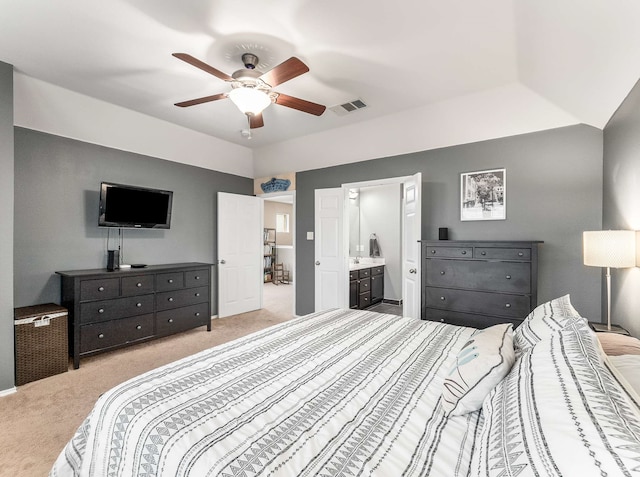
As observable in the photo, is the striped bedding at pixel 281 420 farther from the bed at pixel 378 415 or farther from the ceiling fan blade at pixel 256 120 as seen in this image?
the ceiling fan blade at pixel 256 120

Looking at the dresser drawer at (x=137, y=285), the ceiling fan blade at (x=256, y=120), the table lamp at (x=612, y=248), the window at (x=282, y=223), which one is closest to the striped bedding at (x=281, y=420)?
the table lamp at (x=612, y=248)

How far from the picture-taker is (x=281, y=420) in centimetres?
113

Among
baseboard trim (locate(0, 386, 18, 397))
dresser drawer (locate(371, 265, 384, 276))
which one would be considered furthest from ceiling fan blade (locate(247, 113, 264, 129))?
dresser drawer (locate(371, 265, 384, 276))

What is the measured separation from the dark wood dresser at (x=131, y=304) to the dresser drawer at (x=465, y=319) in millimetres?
2986

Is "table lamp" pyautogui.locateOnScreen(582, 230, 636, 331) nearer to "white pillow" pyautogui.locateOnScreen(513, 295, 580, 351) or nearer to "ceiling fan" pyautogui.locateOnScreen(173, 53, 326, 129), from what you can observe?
"white pillow" pyautogui.locateOnScreen(513, 295, 580, 351)

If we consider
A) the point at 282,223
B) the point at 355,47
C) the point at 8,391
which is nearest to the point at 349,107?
the point at 355,47

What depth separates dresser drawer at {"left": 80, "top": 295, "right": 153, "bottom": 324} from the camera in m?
3.18

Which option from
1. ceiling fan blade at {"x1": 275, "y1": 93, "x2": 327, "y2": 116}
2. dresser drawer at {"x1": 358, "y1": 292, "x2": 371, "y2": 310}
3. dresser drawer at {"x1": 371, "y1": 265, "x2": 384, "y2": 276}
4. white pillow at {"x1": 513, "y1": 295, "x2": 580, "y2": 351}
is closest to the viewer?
white pillow at {"x1": 513, "y1": 295, "x2": 580, "y2": 351}

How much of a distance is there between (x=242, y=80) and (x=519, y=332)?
2.50 meters

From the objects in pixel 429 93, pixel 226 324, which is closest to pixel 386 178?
Result: pixel 429 93

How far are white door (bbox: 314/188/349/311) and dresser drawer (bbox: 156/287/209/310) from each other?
1672 millimetres

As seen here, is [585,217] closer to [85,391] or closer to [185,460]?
[185,460]

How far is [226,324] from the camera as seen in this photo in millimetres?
4656

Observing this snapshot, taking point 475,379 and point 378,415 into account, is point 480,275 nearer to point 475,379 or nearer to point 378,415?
point 475,379
